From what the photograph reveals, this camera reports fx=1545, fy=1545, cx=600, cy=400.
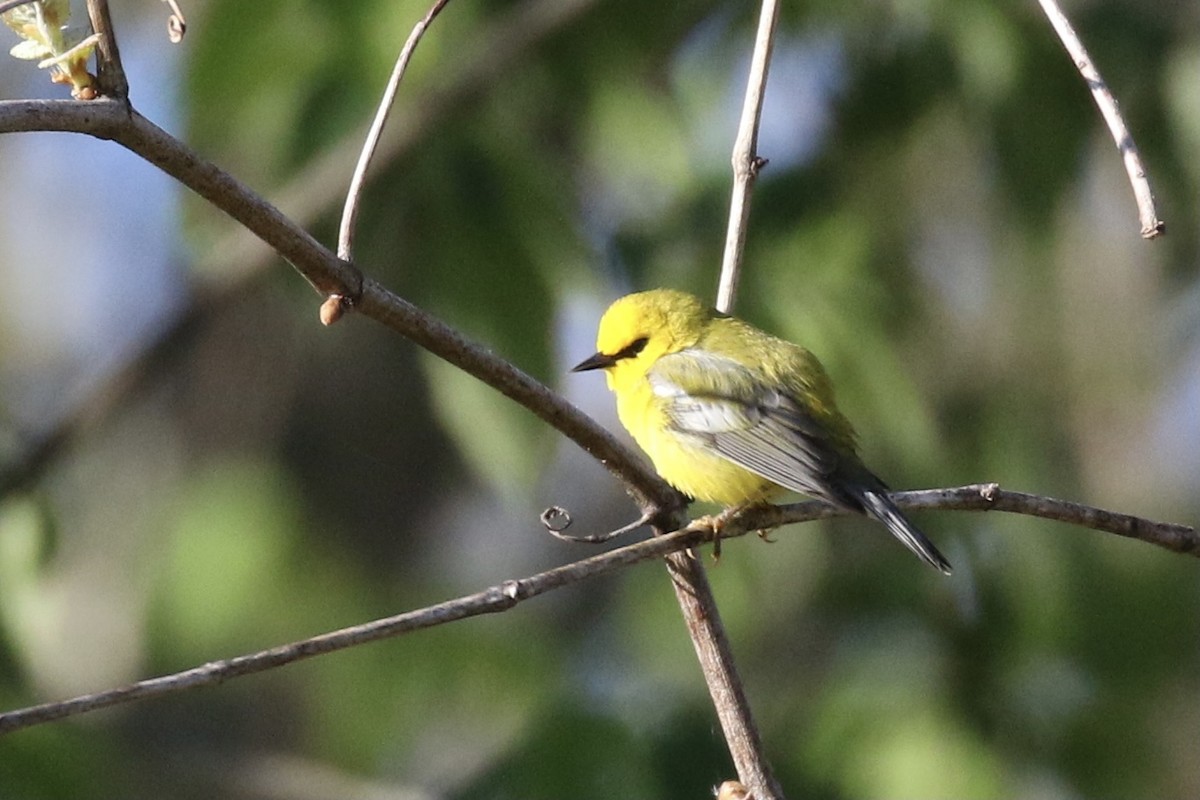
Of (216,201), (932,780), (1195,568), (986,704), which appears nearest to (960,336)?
(1195,568)

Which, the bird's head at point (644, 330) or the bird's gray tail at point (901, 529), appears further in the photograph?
the bird's head at point (644, 330)

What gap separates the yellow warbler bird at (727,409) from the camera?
12.0 ft

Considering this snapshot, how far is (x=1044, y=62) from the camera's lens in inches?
190

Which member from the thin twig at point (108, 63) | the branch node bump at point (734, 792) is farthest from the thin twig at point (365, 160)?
the branch node bump at point (734, 792)

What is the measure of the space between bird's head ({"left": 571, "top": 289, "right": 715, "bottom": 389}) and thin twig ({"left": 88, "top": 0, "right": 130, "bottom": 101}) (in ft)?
8.29

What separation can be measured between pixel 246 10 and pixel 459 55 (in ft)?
3.19

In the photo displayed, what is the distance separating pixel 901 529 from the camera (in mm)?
3484

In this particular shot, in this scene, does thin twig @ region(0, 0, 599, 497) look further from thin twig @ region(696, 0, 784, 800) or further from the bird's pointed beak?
thin twig @ region(696, 0, 784, 800)

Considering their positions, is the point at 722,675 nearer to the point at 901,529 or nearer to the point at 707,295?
the point at 901,529

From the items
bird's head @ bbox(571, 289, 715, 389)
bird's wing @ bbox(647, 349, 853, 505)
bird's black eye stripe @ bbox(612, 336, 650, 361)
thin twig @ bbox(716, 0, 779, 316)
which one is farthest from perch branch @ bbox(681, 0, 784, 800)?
bird's black eye stripe @ bbox(612, 336, 650, 361)

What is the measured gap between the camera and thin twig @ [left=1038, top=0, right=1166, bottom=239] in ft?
6.68

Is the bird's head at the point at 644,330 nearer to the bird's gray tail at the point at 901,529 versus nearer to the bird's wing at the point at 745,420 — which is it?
the bird's wing at the point at 745,420

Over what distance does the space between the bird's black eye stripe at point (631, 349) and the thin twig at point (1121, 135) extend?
7.01ft

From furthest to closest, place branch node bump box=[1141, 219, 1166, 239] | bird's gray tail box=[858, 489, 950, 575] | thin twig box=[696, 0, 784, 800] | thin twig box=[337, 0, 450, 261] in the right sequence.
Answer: bird's gray tail box=[858, 489, 950, 575], thin twig box=[696, 0, 784, 800], thin twig box=[337, 0, 450, 261], branch node bump box=[1141, 219, 1166, 239]
